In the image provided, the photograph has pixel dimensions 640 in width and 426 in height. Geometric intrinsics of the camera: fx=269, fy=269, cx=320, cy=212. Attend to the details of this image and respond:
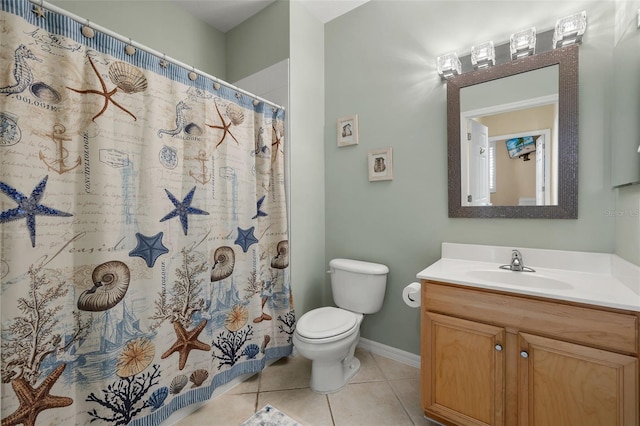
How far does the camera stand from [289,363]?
197 centimetres

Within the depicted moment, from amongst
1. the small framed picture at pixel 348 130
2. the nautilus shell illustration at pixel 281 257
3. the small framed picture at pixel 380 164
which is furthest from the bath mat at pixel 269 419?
A: the small framed picture at pixel 348 130

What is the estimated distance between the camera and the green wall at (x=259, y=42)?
2016 millimetres

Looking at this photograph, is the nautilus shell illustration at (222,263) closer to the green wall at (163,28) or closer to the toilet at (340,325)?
the toilet at (340,325)

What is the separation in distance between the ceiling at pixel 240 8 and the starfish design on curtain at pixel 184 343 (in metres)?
2.30

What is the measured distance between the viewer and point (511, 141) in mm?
1547

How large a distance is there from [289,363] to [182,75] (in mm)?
1965

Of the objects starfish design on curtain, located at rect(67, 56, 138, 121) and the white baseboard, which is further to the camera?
the white baseboard

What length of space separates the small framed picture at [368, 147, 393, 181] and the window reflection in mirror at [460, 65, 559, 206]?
0.47 metres

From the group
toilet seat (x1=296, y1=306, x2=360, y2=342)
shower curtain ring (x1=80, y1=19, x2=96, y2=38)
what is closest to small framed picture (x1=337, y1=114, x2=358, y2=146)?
toilet seat (x1=296, y1=306, x2=360, y2=342)

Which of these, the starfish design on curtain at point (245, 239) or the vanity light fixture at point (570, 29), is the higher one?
the vanity light fixture at point (570, 29)

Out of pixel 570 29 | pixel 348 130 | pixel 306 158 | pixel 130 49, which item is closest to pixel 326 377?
pixel 306 158

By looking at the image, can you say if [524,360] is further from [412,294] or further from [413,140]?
[413,140]

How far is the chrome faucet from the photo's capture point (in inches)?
56.8

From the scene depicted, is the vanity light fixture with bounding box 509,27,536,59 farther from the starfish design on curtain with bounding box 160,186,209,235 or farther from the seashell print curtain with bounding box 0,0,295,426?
the starfish design on curtain with bounding box 160,186,209,235
